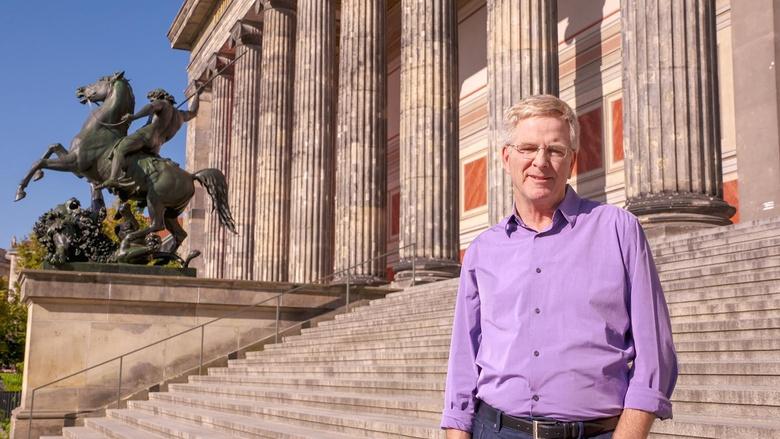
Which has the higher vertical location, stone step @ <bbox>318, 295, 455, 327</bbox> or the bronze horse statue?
the bronze horse statue

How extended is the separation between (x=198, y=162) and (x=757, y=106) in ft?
84.0

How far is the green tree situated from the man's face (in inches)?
1570

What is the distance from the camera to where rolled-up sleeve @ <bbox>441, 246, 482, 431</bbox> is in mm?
2723

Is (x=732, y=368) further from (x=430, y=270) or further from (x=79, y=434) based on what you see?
(x=430, y=270)

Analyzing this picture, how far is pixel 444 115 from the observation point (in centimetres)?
1927

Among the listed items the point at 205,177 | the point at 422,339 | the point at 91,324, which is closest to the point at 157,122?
the point at 205,177

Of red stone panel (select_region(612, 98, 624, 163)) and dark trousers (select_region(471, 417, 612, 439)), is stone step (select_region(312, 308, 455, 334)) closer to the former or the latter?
red stone panel (select_region(612, 98, 624, 163))

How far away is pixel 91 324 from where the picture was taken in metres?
16.0

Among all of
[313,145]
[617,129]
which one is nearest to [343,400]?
[617,129]

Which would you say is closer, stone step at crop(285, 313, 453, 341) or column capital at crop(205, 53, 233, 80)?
stone step at crop(285, 313, 453, 341)

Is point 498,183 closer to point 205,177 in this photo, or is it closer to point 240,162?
point 205,177

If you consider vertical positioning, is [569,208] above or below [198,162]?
below

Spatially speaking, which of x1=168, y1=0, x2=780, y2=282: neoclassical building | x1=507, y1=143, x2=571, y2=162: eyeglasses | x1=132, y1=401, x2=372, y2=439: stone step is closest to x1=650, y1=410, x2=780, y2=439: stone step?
x1=168, y1=0, x2=780, y2=282: neoclassical building

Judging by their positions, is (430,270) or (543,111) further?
(430,270)
